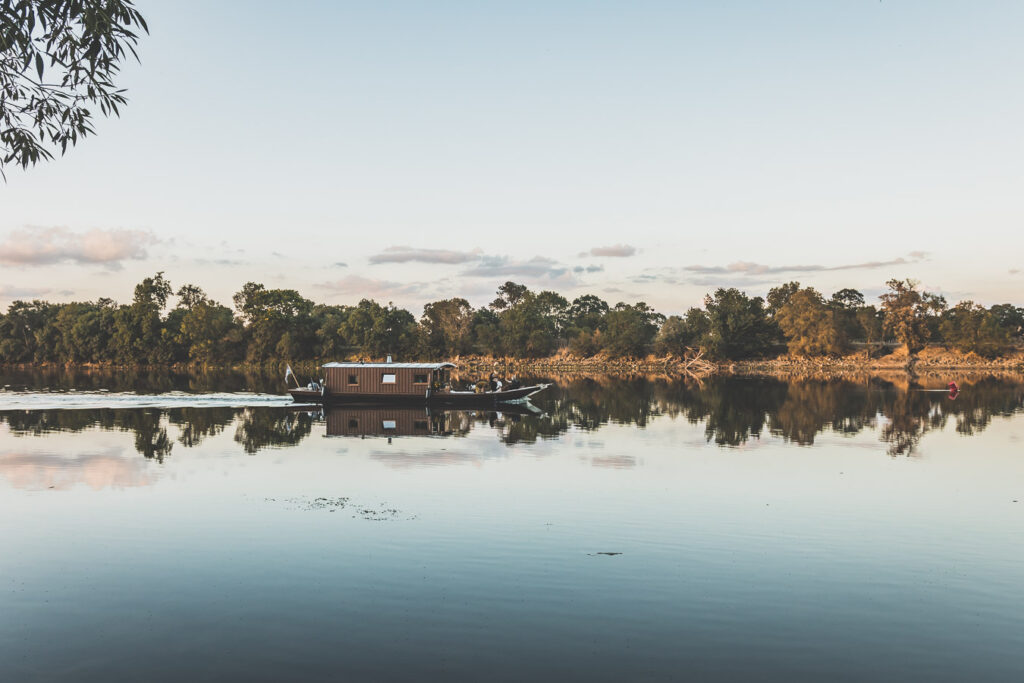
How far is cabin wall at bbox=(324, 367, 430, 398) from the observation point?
4975cm

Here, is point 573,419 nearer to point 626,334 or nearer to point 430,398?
point 430,398

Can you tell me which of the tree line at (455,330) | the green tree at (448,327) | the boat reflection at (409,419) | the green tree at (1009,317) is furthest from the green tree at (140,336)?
the green tree at (1009,317)

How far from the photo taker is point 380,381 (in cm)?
5006

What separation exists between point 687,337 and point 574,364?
19.7 metres

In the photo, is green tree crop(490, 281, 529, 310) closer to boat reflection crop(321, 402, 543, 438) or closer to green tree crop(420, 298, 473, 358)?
green tree crop(420, 298, 473, 358)

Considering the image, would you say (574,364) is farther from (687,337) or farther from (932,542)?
(932,542)

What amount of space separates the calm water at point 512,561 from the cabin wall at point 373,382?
20510 mm

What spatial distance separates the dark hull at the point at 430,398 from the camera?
48.8m

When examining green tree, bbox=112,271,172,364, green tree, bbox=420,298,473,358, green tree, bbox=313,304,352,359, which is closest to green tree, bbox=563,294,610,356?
green tree, bbox=420,298,473,358

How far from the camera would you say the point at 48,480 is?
2100 cm

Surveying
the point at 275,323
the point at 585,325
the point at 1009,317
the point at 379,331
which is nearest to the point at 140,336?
the point at 275,323

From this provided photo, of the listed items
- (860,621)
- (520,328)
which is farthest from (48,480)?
(520,328)

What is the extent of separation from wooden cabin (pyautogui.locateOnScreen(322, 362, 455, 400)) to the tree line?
67.0m

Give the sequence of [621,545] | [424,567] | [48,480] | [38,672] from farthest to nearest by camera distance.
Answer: [48,480] < [621,545] < [424,567] < [38,672]
